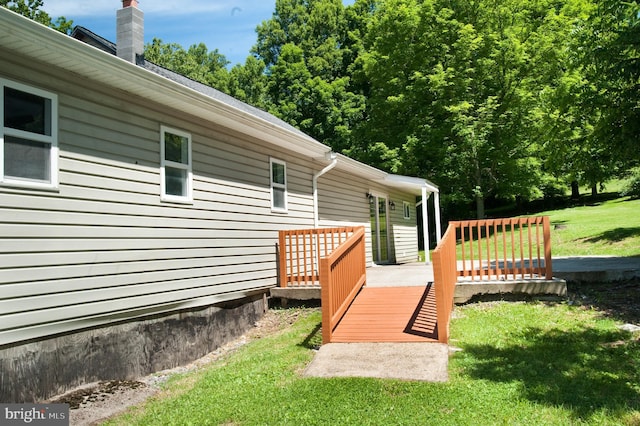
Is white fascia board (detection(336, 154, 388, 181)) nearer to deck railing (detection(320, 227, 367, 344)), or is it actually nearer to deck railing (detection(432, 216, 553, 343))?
deck railing (detection(320, 227, 367, 344))

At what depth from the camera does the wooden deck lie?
612 cm

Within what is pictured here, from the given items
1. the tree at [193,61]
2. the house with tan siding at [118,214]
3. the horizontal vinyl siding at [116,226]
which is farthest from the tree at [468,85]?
the horizontal vinyl siding at [116,226]

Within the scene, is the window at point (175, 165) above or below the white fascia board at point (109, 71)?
below

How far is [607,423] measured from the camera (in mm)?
3633

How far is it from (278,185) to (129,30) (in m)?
3.81

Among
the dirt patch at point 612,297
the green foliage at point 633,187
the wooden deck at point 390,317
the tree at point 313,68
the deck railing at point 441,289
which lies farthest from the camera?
the tree at point 313,68

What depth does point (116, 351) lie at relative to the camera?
5738 mm

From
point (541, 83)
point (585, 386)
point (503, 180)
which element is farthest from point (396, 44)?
point (585, 386)

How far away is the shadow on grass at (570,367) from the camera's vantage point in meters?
4.10

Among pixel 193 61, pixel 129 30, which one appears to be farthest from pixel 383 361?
pixel 193 61

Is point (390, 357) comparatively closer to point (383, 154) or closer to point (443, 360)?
point (443, 360)

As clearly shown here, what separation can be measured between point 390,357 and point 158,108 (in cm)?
→ 451

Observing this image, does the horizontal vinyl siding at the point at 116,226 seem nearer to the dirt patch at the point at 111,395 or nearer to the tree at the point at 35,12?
the dirt patch at the point at 111,395

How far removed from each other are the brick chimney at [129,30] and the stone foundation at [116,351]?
4492mm
